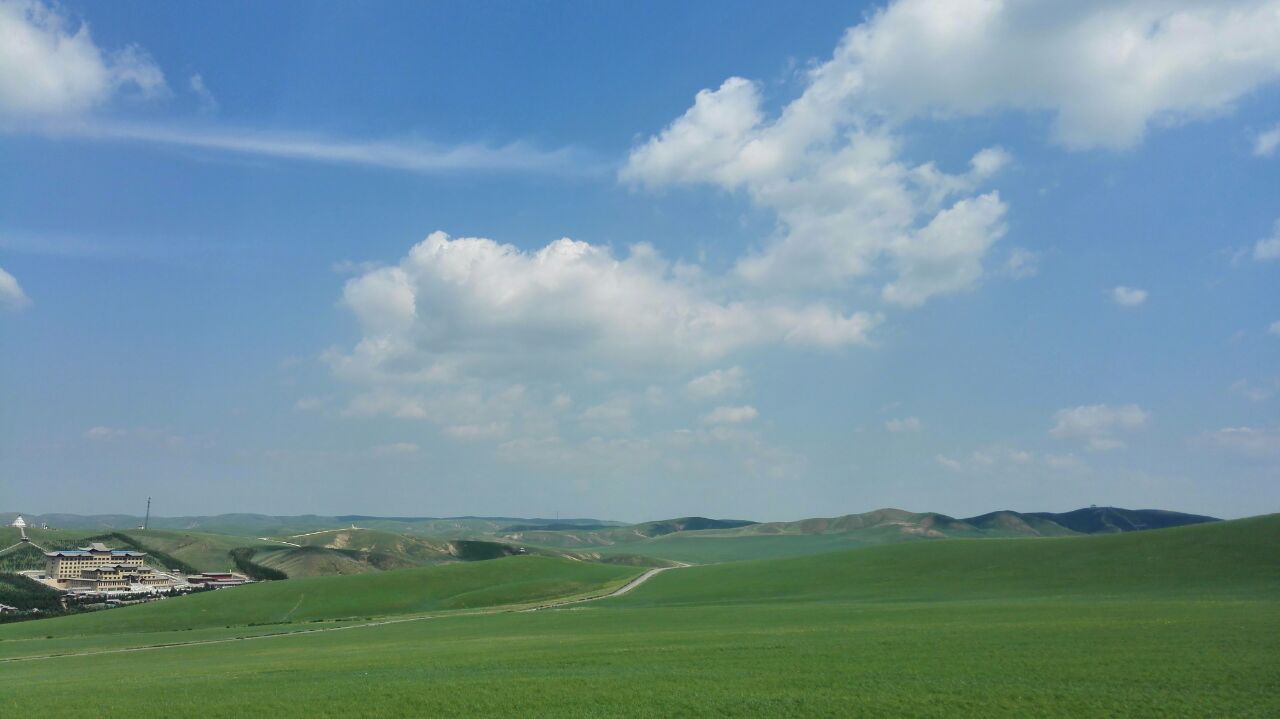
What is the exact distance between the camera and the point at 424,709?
23359 millimetres

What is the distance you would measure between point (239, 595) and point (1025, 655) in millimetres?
85752

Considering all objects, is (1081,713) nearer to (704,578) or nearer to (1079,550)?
(1079,550)

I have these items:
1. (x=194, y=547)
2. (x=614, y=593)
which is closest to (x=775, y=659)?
(x=614, y=593)

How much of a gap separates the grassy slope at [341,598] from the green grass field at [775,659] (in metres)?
2.98

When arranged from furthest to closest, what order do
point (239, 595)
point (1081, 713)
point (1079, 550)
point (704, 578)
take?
point (704, 578) → point (239, 595) → point (1079, 550) → point (1081, 713)

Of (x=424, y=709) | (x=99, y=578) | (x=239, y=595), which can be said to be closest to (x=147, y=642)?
(x=239, y=595)

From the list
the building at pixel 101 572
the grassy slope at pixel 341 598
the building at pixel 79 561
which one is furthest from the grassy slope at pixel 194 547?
the grassy slope at pixel 341 598

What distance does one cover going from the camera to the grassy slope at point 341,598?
75.4 m

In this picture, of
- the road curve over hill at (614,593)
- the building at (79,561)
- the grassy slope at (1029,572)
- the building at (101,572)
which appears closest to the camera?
the grassy slope at (1029,572)

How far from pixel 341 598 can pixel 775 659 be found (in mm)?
70392

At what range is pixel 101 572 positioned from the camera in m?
138

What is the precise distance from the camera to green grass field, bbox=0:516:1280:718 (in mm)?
23109

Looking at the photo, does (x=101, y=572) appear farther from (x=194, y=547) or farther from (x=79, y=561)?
(x=194, y=547)

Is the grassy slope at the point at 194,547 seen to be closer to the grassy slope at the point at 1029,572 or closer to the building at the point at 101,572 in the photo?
the building at the point at 101,572
